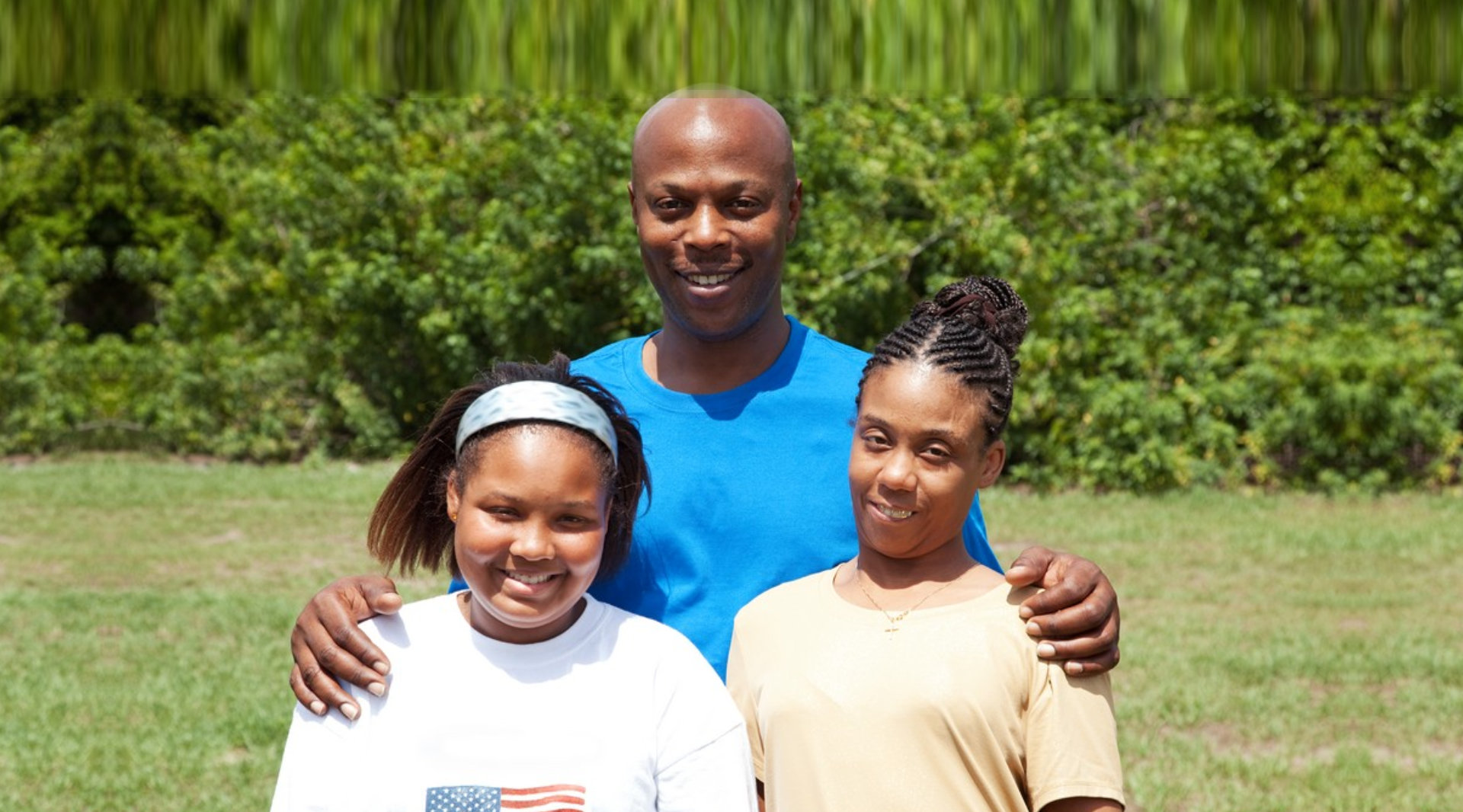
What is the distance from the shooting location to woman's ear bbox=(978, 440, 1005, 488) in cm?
243

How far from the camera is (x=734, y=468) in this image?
8.68 feet

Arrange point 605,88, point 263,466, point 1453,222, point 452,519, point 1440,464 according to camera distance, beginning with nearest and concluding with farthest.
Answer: point 605,88 → point 452,519 → point 1440,464 → point 1453,222 → point 263,466

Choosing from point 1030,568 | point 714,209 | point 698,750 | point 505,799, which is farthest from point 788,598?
point 714,209

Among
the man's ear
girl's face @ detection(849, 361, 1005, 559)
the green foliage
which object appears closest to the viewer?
the green foliage

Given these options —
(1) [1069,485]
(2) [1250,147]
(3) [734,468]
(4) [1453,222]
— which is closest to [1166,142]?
(2) [1250,147]

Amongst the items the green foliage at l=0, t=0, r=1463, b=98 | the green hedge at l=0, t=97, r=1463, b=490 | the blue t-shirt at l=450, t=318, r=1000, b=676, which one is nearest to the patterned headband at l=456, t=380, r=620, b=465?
the blue t-shirt at l=450, t=318, r=1000, b=676

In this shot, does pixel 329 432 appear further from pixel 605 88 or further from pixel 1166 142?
pixel 605 88

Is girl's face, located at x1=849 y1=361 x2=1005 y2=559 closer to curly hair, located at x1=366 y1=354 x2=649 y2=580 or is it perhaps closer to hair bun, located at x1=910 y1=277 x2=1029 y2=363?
hair bun, located at x1=910 y1=277 x2=1029 y2=363

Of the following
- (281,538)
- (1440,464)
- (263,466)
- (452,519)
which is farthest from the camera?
(263,466)

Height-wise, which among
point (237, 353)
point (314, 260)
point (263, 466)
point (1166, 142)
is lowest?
point (263, 466)

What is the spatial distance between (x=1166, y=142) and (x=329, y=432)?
9.06m

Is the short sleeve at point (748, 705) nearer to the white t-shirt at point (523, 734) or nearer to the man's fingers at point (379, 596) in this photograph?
the white t-shirt at point (523, 734)

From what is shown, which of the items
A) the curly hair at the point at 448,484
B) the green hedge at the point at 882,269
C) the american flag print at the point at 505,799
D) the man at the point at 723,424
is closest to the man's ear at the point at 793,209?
the man at the point at 723,424

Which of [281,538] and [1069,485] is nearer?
[281,538]
